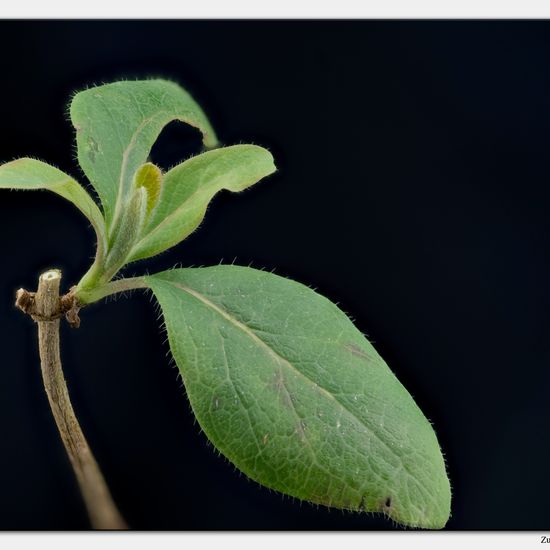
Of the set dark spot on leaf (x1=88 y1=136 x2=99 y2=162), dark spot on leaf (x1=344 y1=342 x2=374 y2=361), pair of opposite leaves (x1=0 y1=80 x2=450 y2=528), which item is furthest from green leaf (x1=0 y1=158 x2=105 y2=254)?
dark spot on leaf (x1=344 y1=342 x2=374 y2=361)

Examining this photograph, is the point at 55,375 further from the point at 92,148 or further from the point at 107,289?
the point at 92,148

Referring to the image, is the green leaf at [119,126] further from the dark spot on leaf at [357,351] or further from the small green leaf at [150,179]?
the dark spot on leaf at [357,351]

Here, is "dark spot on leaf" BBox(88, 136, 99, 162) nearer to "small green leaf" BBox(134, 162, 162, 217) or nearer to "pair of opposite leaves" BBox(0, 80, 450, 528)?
"pair of opposite leaves" BBox(0, 80, 450, 528)

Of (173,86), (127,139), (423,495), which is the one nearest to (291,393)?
(423,495)

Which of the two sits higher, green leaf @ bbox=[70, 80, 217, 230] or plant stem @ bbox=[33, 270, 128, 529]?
green leaf @ bbox=[70, 80, 217, 230]

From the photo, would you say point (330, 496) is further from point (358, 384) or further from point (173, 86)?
point (173, 86)

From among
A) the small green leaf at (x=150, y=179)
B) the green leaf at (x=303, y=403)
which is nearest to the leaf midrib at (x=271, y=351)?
the green leaf at (x=303, y=403)
